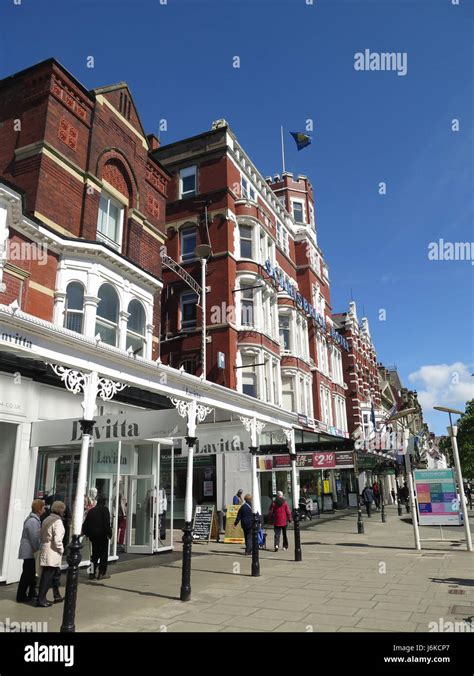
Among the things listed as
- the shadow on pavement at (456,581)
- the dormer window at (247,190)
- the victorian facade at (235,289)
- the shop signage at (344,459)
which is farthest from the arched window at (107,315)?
the dormer window at (247,190)

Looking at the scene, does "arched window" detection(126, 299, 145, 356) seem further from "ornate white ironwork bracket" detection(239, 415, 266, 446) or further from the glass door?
"ornate white ironwork bracket" detection(239, 415, 266, 446)

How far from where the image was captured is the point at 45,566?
881cm

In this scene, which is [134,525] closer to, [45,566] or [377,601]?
[45,566]

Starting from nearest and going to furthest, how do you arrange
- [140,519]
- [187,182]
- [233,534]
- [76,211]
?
[140,519]
[76,211]
[233,534]
[187,182]

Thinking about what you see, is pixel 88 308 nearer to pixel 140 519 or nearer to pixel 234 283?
pixel 140 519

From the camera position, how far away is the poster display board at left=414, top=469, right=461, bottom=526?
16203 millimetres

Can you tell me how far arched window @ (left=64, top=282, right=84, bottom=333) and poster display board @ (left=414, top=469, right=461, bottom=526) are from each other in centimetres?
1200

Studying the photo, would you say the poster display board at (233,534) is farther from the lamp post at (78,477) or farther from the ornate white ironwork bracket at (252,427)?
the lamp post at (78,477)

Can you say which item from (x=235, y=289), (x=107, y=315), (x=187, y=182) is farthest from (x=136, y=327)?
(x=187, y=182)

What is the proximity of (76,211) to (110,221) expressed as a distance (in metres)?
1.98

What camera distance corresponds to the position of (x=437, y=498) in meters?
16.4

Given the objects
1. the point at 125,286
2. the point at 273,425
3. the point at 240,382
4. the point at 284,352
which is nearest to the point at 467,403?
the point at 284,352

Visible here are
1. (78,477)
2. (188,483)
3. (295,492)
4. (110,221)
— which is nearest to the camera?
(78,477)

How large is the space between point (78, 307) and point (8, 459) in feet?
16.6
